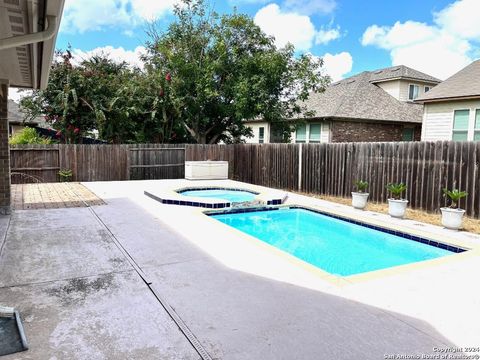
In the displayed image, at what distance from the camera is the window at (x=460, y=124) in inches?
494

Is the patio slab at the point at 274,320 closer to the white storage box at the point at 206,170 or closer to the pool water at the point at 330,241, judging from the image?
the pool water at the point at 330,241

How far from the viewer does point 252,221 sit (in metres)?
8.15

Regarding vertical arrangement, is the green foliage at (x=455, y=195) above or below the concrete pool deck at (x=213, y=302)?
above

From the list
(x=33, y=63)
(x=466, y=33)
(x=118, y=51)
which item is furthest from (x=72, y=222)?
(x=466, y=33)

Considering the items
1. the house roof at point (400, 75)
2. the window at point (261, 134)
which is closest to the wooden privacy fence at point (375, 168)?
the window at point (261, 134)

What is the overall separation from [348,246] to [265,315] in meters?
3.79

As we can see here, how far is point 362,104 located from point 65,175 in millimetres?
13602

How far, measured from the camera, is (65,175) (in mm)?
12508

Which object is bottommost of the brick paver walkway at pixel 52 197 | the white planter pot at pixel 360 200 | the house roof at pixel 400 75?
the brick paver walkway at pixel 52 197

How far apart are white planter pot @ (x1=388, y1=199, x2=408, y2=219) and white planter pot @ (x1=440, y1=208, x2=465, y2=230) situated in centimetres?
93

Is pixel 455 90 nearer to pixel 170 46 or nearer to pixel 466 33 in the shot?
pixel 466 33

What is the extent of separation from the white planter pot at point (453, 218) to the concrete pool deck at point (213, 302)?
1.76 m

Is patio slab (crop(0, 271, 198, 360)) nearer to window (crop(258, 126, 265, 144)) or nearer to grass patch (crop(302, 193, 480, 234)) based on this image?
grass patch (crop(302, 193, 480, 234))

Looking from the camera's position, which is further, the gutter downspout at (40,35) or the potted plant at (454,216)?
the potted plant at (454,216)
